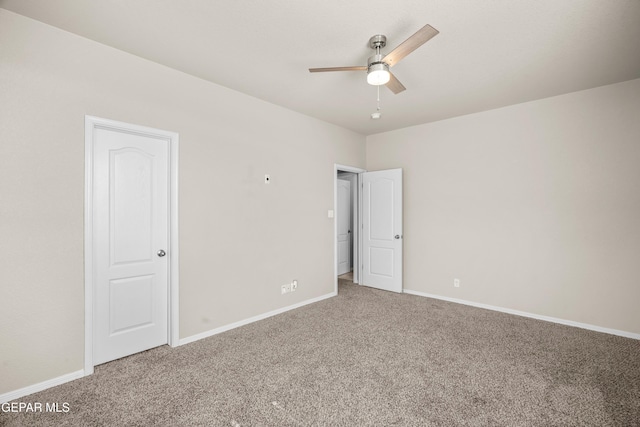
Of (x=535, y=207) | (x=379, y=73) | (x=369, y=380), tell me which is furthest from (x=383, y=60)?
(x=535, y=207)

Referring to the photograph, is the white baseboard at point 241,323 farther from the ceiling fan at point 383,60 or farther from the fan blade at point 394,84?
the fan blade at point 394,84

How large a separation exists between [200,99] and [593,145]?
4.44m

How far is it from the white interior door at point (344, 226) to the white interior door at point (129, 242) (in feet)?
12.1

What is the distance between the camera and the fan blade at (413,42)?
5.78 feet

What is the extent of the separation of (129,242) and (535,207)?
463cm

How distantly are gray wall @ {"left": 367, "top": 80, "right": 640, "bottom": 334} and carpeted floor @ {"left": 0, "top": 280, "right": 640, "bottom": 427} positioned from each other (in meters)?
0.52

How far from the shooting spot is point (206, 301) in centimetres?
317

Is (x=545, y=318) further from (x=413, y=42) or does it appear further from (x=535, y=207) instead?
(x=413, y=42)

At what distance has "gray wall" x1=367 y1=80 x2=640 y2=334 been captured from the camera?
127 inches

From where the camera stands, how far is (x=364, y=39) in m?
2.37

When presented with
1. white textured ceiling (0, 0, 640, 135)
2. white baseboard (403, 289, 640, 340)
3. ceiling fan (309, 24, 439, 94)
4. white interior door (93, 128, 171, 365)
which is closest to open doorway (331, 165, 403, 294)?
white baseboard (403, 289, 640, 340)

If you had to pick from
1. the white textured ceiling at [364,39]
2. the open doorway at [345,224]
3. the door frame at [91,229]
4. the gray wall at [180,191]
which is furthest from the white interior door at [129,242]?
the open doorway at [345,224]

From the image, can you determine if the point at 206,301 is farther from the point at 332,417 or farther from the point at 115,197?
the point at 332,417

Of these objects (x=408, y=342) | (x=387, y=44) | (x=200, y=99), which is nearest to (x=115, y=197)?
(x=200, y=99)
